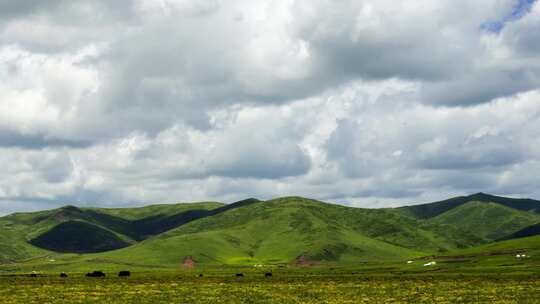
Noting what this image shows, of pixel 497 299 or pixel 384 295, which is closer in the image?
pixel 497 299

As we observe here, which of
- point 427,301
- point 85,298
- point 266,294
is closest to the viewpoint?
point 427,301

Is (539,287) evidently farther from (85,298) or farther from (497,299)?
(85,298)

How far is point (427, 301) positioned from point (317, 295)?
17537 mm

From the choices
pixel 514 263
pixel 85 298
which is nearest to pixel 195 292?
pixel 85 298

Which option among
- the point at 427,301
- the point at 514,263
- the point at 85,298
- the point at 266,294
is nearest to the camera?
the point at 427,301

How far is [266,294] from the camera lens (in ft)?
298

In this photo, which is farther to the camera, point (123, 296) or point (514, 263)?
point (514, 263)

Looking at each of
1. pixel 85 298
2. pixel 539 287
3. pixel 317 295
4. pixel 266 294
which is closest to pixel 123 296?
pixel 85 298

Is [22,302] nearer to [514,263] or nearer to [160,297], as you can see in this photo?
[160,297]

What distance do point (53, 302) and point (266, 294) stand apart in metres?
29.8

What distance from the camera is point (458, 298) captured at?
79.6 meters

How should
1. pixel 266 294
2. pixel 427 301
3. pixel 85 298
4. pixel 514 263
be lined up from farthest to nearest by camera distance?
pixel 514 263, pixel 266 294, pixel 85 298, pixel 427 301

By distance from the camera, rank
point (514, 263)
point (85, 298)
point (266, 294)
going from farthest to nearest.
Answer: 1. point (514, 263)
2. point (266, 294)
3. point (85, 298)

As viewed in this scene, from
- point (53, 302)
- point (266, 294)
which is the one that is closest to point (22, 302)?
point (53, 302)
